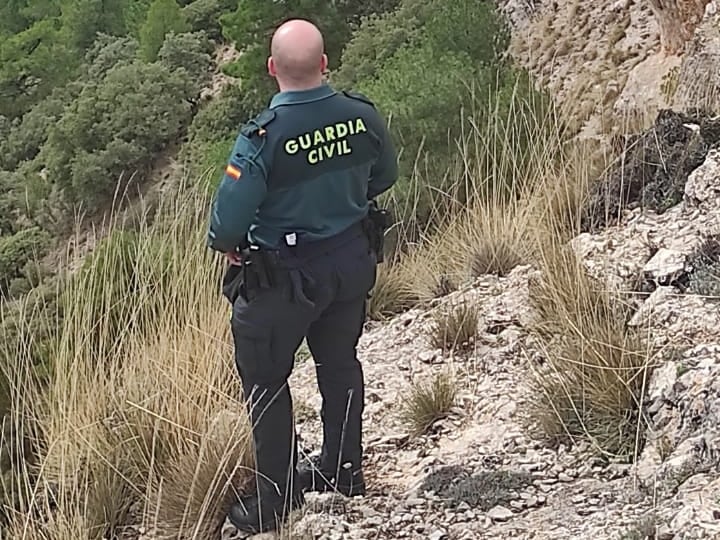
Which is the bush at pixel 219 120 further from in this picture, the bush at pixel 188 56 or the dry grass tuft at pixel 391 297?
the dry grass tuft at pixel 391 297

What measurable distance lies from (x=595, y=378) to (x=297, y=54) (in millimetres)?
1458

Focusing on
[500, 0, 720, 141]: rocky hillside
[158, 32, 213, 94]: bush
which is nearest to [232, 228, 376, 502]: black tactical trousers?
[500, 0, 720, 141]: rocky hillside

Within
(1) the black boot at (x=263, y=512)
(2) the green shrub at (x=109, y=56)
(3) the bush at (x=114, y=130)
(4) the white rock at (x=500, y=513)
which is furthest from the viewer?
(2) the green shrub at (x=109, y=56)

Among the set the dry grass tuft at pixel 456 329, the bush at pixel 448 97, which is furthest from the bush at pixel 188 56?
the dry grass tuft at pixel 456 329

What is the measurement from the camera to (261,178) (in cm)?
288

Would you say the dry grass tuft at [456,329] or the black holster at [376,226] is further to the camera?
the dry grass tuft at [456,329]

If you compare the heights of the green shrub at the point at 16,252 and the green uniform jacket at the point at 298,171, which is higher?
the green uniform jacket at the point at 298,171

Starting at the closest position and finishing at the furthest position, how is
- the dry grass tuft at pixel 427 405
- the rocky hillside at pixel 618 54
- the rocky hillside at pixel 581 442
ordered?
the rocky hillside at pixel 581 442
the dry grass tuft at pixel 427 405
the rocky hillside at pixel 618 54

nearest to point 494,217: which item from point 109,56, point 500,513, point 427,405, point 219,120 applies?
point 427,405

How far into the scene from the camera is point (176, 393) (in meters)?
3.65

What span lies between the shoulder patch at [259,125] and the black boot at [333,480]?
1.14 m

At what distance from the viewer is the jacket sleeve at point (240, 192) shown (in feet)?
9.41

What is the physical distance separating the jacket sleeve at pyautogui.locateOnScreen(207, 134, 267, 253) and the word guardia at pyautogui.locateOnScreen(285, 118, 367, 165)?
0.35ft

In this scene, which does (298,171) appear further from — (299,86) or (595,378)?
Result: (595,378)
